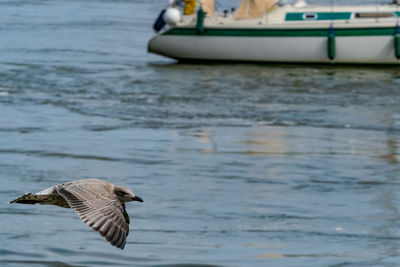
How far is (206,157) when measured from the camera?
15.7 meters

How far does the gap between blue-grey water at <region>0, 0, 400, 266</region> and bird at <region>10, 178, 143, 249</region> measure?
10.5 ft

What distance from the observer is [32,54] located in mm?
28688

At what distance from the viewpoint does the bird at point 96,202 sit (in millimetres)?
6297

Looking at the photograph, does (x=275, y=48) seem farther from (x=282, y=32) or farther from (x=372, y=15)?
(x=372, y=15)

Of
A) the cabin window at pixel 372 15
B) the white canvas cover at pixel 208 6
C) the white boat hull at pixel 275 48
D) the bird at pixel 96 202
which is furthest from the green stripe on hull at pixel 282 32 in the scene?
the bird at pixel 96 202

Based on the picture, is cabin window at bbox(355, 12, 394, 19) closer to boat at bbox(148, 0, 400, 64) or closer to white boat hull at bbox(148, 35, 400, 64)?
boat at bbox(148, 0, 400, 64)

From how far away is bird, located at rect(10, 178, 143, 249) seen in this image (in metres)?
6.30

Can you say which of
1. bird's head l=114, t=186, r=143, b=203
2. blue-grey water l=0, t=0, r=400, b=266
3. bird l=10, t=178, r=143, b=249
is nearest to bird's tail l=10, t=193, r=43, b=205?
bird l=10, t=178, r=143, b=249

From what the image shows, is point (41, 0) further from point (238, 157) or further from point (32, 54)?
point (238, 157)

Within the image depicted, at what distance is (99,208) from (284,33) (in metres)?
20.5

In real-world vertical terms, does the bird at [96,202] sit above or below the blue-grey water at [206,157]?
above

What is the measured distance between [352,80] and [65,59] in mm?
8186

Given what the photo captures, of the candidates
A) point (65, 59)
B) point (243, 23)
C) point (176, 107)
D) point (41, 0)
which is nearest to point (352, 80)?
point (243, 23)

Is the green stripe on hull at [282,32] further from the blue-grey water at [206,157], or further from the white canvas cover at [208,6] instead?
the blue-grey water at [206,157]
